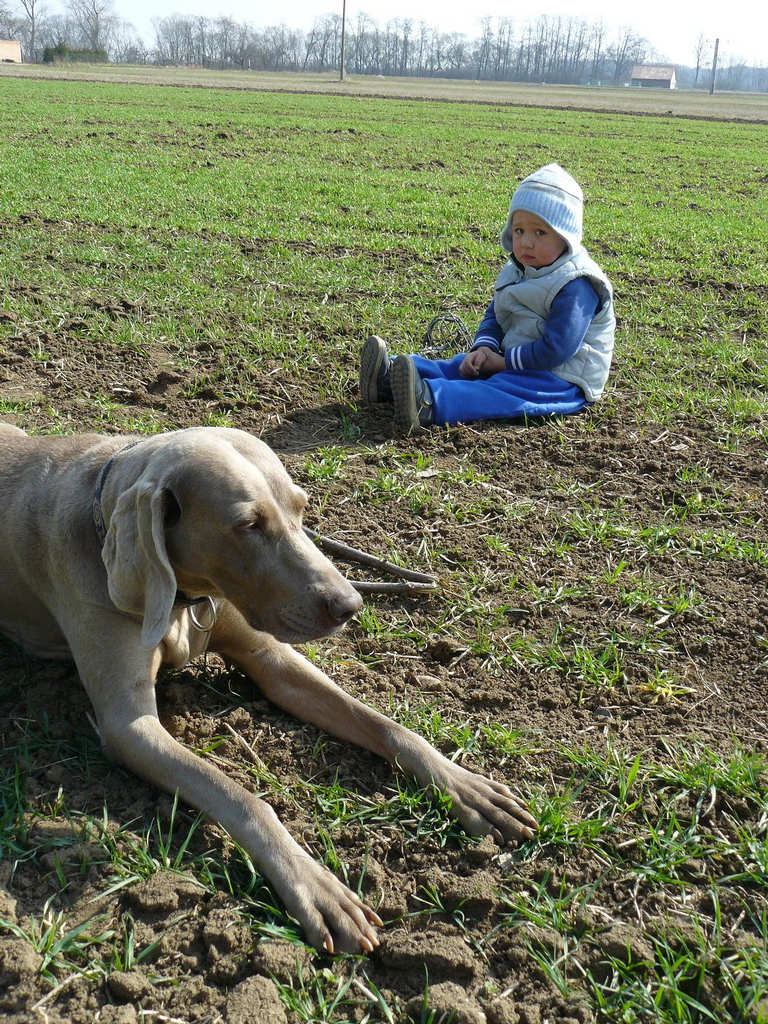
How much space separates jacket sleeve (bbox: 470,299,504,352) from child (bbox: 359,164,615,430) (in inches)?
0.7

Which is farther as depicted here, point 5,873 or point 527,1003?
point 5,873

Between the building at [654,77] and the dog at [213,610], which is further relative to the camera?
the building at [654,77]

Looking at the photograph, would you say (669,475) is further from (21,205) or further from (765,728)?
(21,205)

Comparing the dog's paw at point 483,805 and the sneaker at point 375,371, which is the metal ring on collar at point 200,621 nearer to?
the dog's paw at point 483,805

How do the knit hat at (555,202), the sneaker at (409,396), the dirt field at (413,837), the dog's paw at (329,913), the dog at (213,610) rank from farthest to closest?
the knit hat at (555,202) → the sneaker at (409,396) → the dog at (213,610) → the dog's paw at (329,913) → the dirt field at (413,837)

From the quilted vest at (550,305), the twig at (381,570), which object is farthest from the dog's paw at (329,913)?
the quilted vest at (550,305)

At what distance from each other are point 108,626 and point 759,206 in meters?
12.8

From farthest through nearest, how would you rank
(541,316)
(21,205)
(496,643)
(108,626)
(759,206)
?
(759,206), (21,205), (541,316), (496,643), (108,626)

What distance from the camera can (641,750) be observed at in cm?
296

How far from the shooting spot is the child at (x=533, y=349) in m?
5.19

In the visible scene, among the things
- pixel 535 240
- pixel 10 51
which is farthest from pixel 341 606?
pixel 10 51

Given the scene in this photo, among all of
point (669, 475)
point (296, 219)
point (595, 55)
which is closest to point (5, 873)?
point (669, 475)

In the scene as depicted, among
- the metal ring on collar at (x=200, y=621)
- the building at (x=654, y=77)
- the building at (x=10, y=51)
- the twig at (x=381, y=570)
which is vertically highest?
the building at (x=654, y=77)

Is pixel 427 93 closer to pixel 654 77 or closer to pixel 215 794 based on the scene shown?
pixel 215 794
